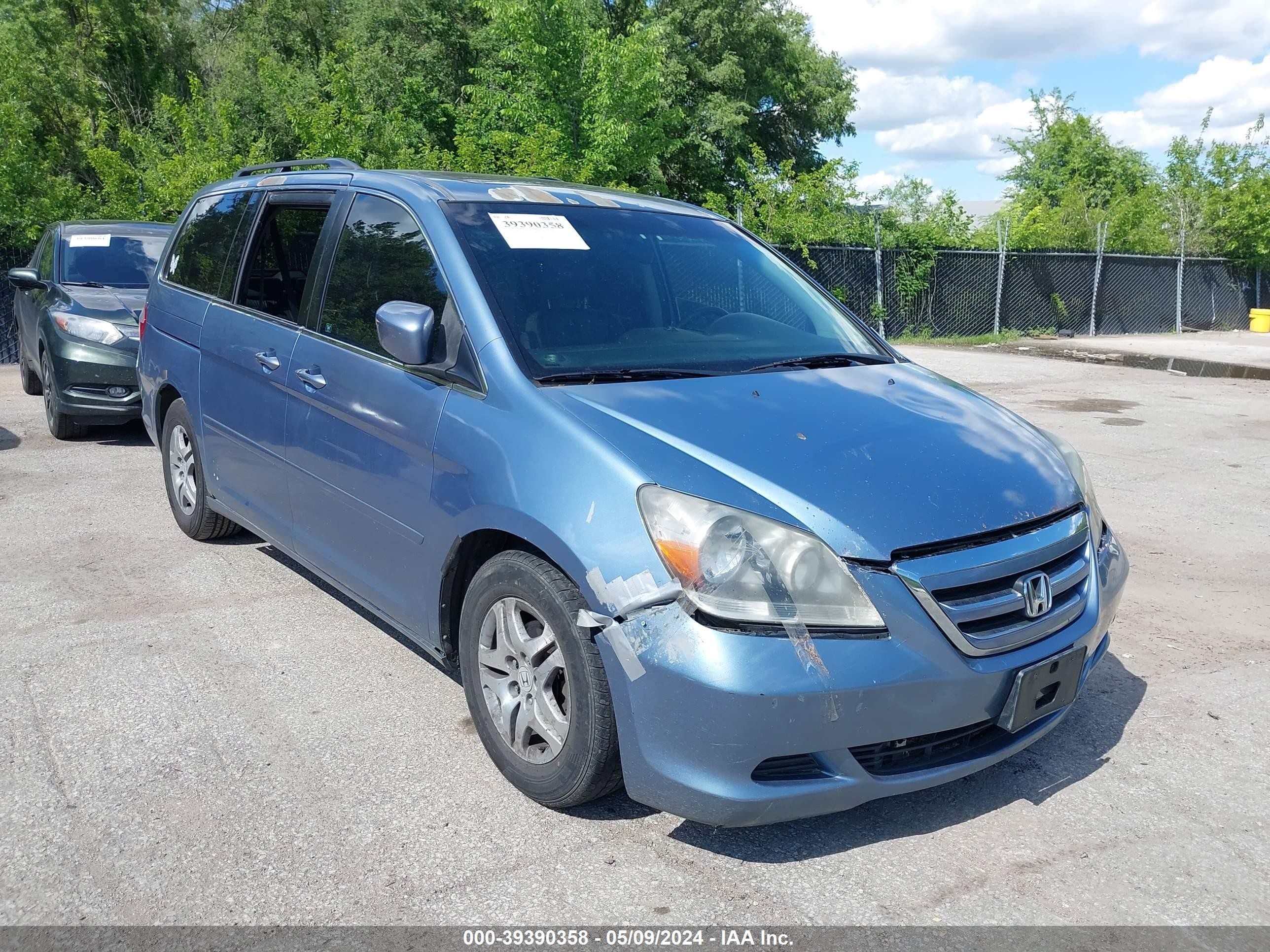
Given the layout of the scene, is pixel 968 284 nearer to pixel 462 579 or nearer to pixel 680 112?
pixel 680 112

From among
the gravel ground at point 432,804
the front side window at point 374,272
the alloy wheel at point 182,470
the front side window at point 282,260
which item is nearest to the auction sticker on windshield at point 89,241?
the alloy wheel at point 182,470

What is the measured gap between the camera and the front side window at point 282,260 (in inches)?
172

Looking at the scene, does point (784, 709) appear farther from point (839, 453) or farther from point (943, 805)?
point (943, 805)

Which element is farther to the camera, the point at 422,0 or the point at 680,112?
the point at 422,0

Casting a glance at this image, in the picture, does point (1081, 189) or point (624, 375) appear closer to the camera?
point (624, 375)

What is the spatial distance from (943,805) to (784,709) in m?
0.94

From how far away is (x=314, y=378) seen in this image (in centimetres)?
401

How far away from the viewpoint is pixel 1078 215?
103 feet

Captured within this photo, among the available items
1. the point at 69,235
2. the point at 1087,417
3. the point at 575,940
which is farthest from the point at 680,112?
the point at 575,940

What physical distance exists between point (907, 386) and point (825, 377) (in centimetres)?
33

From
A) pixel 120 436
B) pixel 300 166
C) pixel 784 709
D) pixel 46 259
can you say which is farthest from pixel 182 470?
pixel 46 259

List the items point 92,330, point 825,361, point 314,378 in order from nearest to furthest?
point 825,361, point 314,378, point 92,330

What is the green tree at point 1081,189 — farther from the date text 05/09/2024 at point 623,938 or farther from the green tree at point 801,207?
the date text 05/09/2024 at point 623,938

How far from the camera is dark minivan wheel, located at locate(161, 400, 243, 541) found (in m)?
5.38
